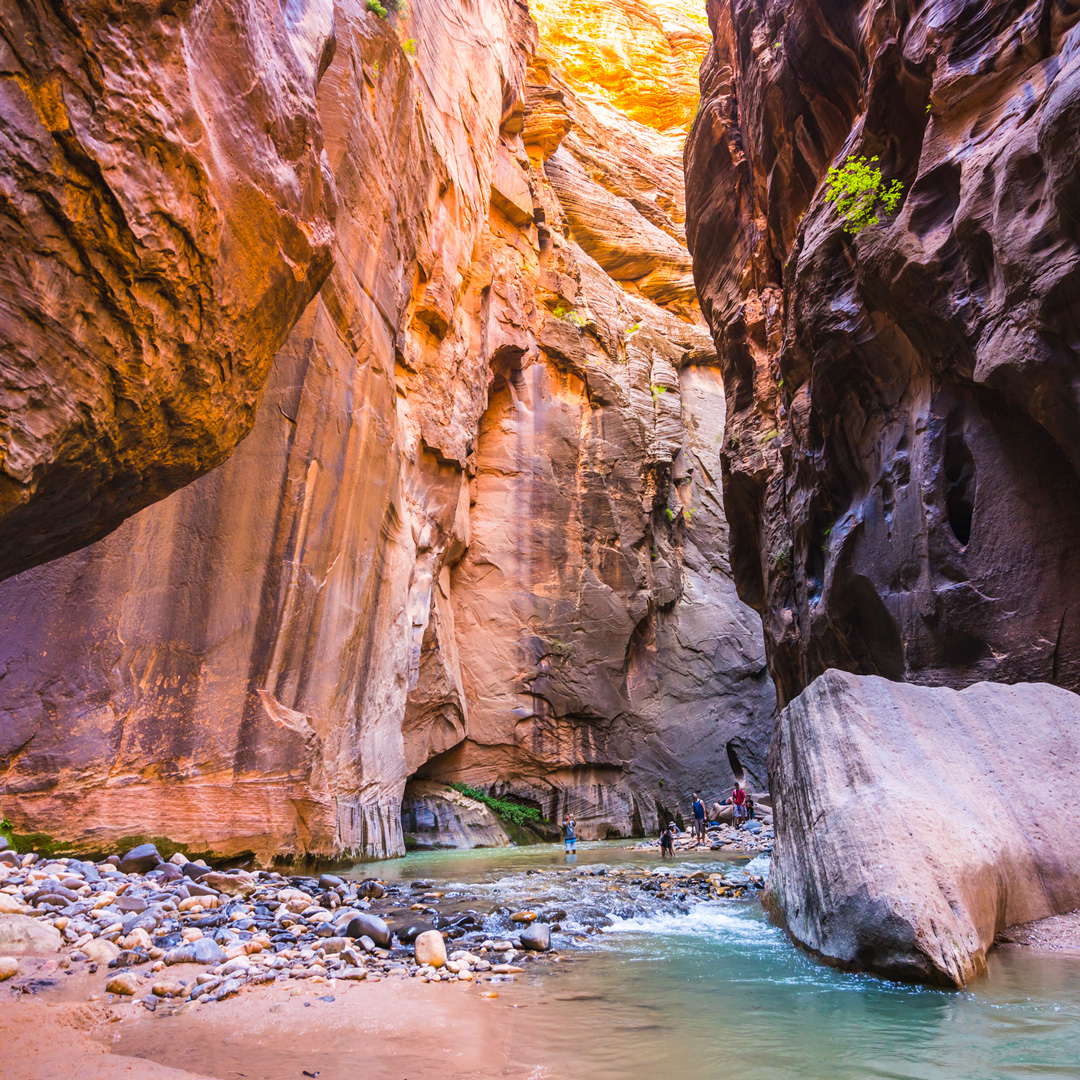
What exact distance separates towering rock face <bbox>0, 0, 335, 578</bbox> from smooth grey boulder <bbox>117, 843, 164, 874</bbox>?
419 centimetres

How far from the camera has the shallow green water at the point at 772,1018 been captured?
11.2 ft

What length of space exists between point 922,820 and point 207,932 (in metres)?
5.63

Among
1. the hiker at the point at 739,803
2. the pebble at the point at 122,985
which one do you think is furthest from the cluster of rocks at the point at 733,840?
the pebble at the point at 122,985

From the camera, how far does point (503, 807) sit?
20906 mm

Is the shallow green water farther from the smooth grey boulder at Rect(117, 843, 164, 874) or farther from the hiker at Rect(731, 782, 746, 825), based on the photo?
the hiker at Rect(731, 782, 746, 825)

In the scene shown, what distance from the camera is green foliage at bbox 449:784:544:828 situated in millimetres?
20594

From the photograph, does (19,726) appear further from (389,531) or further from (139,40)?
(389,531)

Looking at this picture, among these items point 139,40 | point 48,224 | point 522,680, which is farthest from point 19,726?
point 522,680

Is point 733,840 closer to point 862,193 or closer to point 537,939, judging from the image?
point 537,939

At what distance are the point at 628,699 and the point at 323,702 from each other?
14948 millimetres

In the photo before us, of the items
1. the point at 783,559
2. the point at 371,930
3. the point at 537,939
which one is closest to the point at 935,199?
the point at 783,559

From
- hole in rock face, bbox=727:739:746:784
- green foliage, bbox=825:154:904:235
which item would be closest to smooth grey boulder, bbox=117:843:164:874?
green foliage, bbox=825:154:904:235

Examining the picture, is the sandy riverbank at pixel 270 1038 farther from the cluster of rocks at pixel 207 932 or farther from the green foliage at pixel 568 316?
the green foliage at pixel 568 316

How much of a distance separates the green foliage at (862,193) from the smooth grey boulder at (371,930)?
11.9m
